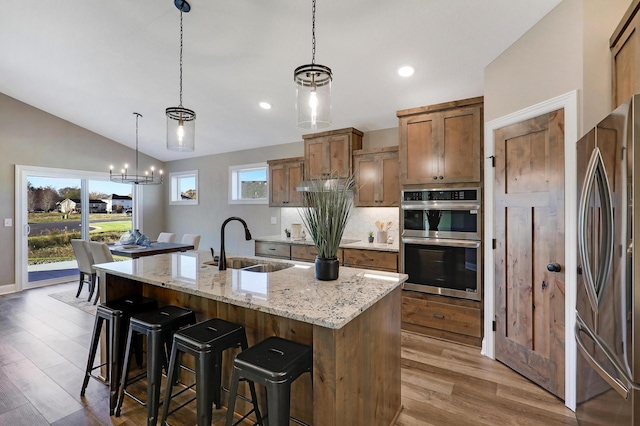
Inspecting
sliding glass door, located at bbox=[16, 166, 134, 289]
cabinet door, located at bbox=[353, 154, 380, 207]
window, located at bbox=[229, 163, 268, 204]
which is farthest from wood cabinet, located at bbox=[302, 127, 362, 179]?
sliding glass door, located at bbox=[16, 166, 134, 289]

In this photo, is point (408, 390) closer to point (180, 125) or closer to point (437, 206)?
point (437, 206)

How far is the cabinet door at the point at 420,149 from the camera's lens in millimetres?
3338

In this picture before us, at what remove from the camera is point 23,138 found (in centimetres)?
532

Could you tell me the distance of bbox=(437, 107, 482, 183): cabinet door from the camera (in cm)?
310

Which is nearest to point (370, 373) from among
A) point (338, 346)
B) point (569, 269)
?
point (338, 346)

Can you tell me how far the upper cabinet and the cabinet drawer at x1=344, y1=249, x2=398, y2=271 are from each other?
899mm

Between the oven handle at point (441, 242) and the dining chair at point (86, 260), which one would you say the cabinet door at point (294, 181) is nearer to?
the oven handle at point (441, 242)

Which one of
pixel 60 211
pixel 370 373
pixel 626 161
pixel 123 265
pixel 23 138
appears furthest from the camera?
pixel 60 211

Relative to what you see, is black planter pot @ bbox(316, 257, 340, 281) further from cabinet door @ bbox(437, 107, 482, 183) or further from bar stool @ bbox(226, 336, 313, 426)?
cabinet door @ bbox(437, 107, 482, 183)

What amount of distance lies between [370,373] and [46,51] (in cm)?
Result: 520

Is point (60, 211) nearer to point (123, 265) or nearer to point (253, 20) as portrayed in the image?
point (123, 265)

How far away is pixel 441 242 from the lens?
3.24m

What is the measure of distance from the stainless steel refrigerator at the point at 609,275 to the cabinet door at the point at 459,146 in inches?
54.5

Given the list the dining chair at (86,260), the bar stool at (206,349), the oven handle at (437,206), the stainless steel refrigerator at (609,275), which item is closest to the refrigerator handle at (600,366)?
the stainless steel refrigerator at (609,275)
